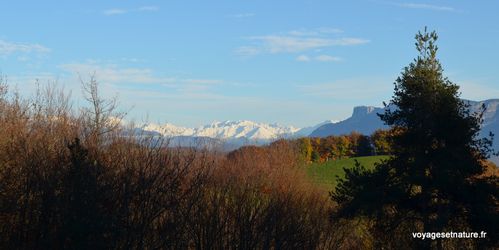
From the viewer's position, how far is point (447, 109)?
51.3 ft

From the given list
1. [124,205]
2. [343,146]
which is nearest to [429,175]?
[124,205]

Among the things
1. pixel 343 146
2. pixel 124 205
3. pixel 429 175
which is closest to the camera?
pixel 124 205

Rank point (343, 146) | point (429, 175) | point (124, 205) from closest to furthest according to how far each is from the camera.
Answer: point (124, 205) → point (429, 175) → point (343, 146)

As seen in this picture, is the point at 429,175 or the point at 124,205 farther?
the point at 429,175

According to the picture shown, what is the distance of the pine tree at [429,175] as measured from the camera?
15195mm

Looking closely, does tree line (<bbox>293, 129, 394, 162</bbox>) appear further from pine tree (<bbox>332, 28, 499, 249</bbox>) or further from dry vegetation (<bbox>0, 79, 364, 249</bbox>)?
dry vegetation (<bbox>0, 79, 364, 249</bbox>)

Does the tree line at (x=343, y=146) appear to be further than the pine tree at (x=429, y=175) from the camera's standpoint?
Yes

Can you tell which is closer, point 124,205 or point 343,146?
point 124,205

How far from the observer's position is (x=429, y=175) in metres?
15.8

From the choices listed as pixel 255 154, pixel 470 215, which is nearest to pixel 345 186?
pixel 470 215

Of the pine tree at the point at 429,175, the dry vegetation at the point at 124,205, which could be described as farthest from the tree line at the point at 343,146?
the dry vegetation at the point at 124,205

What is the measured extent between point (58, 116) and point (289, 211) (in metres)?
18.6

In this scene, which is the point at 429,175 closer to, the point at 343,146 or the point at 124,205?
the point at 124,205

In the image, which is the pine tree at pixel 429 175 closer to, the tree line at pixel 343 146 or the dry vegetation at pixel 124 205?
the dry vegetation at pixel 124 205
